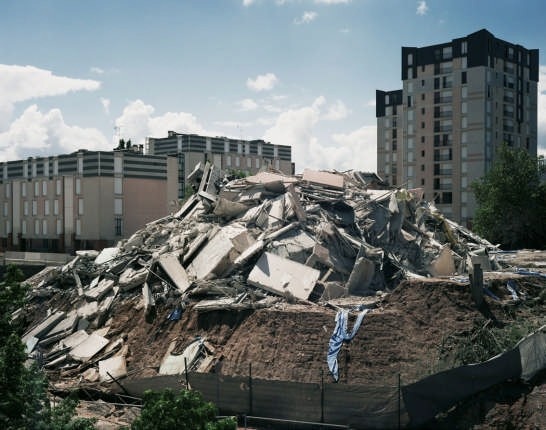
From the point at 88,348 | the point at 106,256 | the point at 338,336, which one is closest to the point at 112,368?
the point at 88,348

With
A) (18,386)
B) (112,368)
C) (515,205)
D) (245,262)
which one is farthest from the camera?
(515,205)

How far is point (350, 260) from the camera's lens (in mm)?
22078

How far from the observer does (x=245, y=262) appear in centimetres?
2145

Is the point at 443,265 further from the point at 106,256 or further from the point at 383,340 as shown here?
the point at 106,256

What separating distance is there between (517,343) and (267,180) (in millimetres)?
13244

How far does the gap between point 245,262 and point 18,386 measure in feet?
39.8

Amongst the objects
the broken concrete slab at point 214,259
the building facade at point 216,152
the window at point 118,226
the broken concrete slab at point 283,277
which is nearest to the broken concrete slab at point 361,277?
the broken concrete slab at point 283,277

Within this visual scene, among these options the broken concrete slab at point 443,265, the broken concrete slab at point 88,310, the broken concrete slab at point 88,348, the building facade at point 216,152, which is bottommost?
the broken concrete slab at point 88,348

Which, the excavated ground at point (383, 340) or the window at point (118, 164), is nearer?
A: the excavated ground at point (383, 340)

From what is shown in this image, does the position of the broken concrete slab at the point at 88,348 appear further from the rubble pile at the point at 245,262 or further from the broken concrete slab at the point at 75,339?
the broken concrete slab at the point at 75,339

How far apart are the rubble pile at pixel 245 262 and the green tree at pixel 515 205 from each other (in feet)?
64.4

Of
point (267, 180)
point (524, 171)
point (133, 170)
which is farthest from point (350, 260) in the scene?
point (133, 170)

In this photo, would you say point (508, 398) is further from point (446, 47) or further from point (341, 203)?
point (446, 47)

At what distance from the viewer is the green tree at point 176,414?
9266 millimetres
